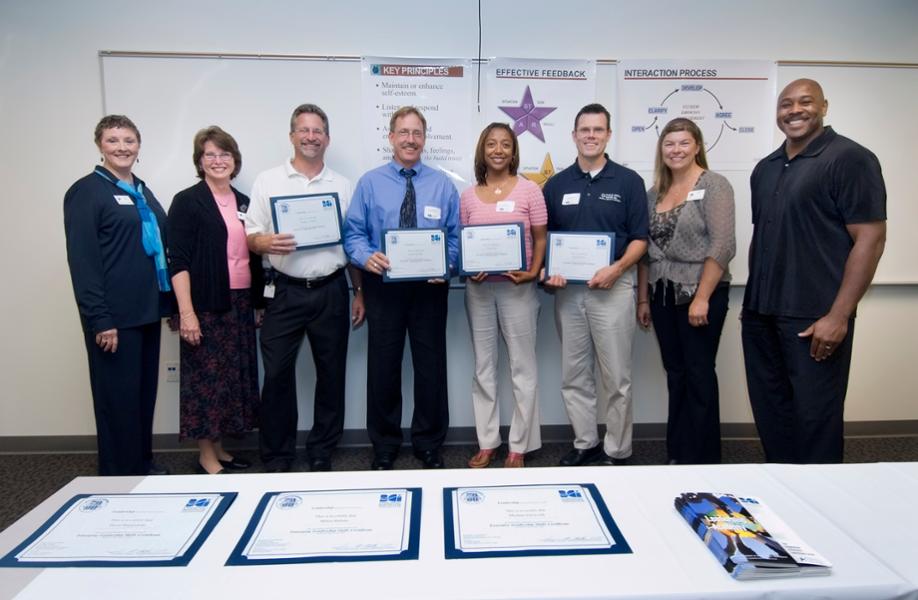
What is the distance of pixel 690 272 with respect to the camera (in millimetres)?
2521

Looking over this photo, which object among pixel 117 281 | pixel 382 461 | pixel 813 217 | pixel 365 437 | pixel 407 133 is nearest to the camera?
pixel 813 217

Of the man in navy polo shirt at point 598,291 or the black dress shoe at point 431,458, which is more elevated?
the man in navy polo shirt at point 598,291

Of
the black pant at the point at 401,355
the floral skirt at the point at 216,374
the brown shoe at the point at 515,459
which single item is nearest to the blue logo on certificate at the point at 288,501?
the black pant at the point at 401,355

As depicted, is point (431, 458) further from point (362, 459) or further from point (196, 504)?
point (196, 504)

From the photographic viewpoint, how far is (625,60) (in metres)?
3.00

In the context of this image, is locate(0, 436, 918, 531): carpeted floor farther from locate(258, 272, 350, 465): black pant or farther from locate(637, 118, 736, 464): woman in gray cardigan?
locate(637, 118, 736, 464): woman in gray cardigan

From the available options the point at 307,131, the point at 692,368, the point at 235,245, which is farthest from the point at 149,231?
the point at 692,368

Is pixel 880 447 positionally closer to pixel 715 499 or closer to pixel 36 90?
pixel 715 499

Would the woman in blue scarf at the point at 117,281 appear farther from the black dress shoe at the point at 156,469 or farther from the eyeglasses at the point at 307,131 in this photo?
the eyeglasses at the point at 307,131

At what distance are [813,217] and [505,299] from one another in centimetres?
132

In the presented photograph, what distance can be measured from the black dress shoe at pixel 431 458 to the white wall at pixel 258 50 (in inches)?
14.7

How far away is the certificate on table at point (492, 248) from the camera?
2.51 m

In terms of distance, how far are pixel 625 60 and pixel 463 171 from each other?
1.08 metres

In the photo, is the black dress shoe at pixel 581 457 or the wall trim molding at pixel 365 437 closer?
the black dress shoe at pixel 581 457
